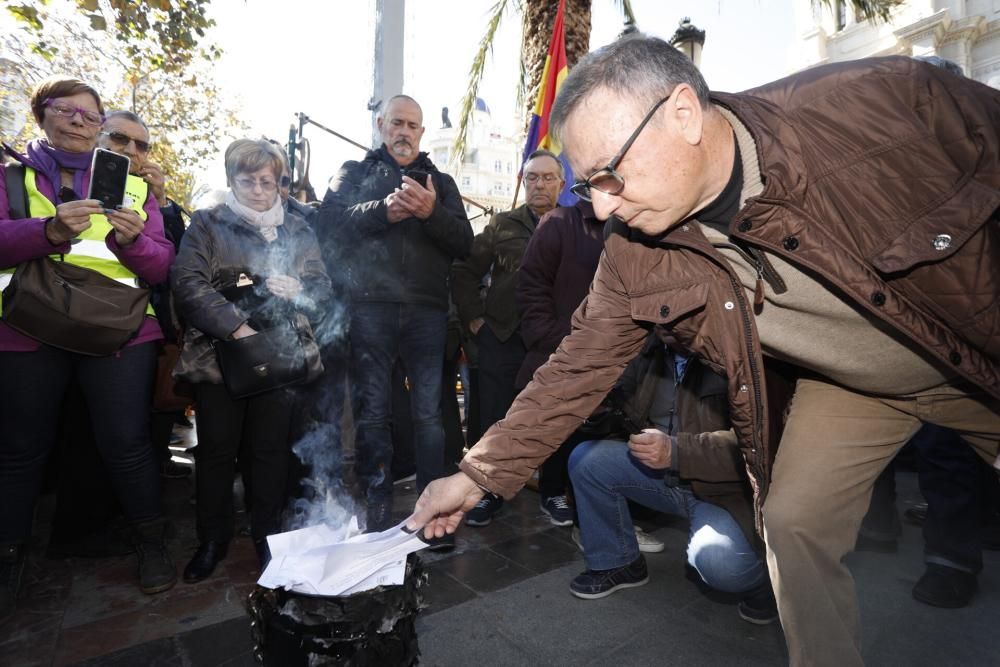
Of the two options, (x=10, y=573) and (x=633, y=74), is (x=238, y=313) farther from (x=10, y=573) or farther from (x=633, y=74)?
(x=633, y=74)

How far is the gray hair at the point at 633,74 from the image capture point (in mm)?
1787

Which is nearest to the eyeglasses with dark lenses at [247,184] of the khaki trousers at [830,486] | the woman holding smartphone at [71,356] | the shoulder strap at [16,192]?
the woman holding smartphone at [71,356]

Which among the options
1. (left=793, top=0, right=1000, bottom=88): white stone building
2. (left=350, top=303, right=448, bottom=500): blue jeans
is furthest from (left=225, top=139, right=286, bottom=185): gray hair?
(left=793, top=0, right=1000, bottom=88): white stone building

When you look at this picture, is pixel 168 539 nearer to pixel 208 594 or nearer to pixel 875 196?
pixel 208 594

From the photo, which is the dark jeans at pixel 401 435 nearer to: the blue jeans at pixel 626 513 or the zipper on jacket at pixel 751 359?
the blue jeans at pixel 626 513

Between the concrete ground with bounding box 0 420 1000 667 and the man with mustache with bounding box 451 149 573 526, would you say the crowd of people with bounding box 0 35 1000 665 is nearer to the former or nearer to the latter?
the man with mustache with bounding box 451 149 573 526

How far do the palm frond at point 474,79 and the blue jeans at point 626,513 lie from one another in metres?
8.78

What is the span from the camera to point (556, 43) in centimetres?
735

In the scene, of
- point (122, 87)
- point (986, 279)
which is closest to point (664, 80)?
point (986, 279)

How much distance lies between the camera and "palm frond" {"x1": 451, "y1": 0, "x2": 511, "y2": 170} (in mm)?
10252

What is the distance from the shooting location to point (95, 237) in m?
3.08

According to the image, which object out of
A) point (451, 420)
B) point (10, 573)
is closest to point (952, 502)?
point (451, 420)

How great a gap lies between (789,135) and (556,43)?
632 centimetres

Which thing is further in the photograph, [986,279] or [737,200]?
[737,200]
